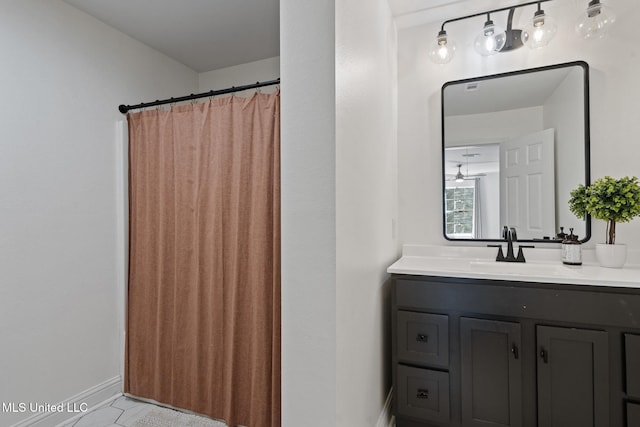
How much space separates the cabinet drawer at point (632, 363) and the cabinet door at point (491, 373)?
38 cm

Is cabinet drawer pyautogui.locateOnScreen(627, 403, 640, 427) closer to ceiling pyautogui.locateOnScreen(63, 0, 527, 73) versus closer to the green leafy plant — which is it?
the green leafy plant

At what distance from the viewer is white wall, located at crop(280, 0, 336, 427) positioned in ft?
3.43

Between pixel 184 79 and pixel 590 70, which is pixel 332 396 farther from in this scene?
pixel 184 79

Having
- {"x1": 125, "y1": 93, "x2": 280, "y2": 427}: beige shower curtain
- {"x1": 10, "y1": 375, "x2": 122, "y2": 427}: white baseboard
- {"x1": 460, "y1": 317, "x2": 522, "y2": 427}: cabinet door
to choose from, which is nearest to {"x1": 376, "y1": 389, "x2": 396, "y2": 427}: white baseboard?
{"x1": 460, "y1": 317, "x2": 522, "y2": 427}: cabinet door

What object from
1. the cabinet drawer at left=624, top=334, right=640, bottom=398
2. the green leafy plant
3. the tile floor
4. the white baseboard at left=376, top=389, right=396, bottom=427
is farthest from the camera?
the tile floor

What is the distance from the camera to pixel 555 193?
5.95ft

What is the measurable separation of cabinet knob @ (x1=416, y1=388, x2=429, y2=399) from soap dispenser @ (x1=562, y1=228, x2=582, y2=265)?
102cm

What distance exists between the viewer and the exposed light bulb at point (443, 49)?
1906 mm

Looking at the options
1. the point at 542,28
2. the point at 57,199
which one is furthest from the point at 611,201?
the point at 57,199

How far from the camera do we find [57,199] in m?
1.87

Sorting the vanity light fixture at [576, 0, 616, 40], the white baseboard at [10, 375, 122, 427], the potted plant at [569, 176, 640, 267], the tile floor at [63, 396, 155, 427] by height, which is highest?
the vanity light fixture at [576, 0, 616, 40]

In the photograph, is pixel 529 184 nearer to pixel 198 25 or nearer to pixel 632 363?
pixel 632 363

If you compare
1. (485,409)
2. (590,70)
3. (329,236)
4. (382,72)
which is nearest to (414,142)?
(382,72)

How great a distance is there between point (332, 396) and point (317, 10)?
1294 mm
